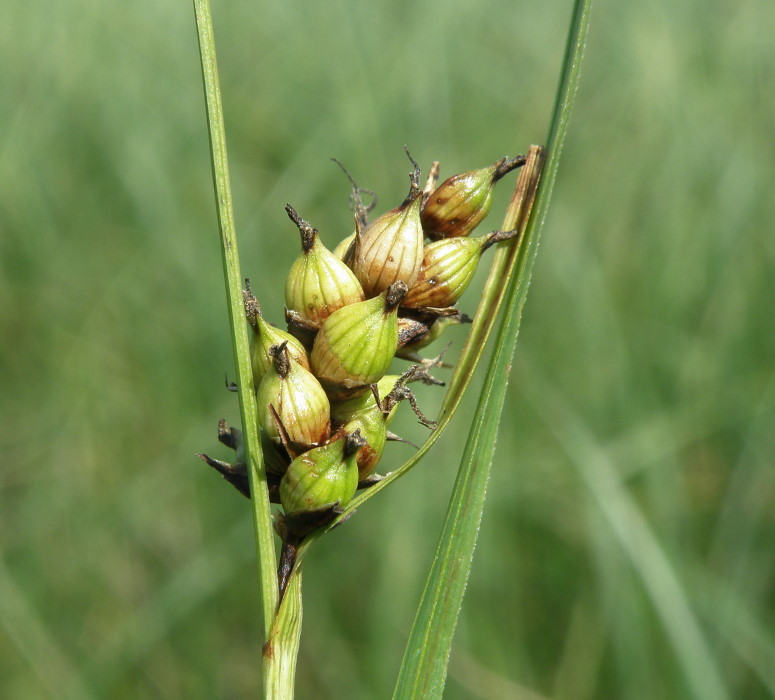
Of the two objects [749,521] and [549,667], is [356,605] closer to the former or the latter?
[549,667]

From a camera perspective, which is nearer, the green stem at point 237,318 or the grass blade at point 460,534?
the green stem at point 237,318

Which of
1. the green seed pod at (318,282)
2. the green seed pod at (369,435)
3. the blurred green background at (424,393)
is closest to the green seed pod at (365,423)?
the green seed pod at (369,435)

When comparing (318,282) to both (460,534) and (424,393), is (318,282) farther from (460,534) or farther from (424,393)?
(424,393)

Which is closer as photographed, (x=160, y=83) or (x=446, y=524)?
(x=446, y=524)

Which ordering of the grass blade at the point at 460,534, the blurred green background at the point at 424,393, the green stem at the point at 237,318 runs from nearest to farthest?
the green stem at the point at 237,318, the grass blade at the point at 460,534, the blurred green background at the point at 424,393

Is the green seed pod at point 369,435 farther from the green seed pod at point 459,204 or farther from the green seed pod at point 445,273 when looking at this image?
the green seed pod at point 459,204

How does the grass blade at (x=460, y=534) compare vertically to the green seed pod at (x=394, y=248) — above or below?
below

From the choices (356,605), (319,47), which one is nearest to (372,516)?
(356,605)

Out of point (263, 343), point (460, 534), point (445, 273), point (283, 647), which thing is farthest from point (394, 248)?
point (283, 647)
